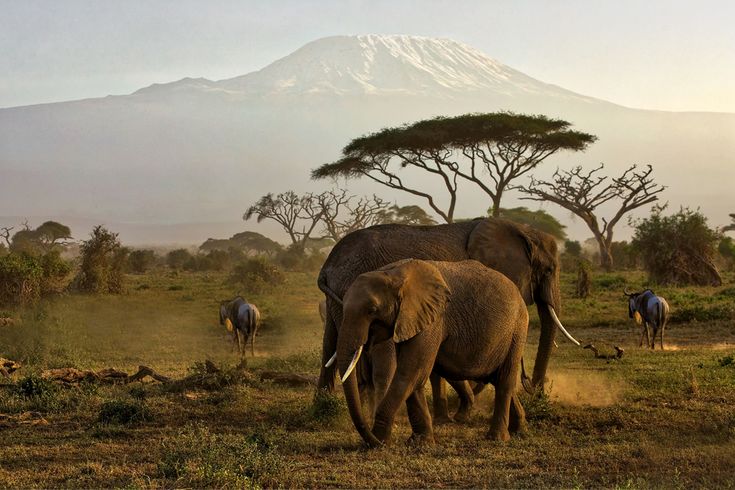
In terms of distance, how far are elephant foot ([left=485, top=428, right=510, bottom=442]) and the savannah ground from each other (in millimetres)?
121

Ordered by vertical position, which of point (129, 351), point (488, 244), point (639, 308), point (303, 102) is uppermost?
point (303, 102)

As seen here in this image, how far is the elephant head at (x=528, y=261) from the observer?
1186 cm

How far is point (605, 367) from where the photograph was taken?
1541cm

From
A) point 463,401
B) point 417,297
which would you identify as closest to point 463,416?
point 463,401

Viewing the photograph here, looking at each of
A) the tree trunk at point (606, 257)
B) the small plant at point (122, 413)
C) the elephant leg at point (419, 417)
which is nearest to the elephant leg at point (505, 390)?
the elephant leg at point (419, 417)

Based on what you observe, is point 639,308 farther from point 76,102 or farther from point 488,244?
point 76,102

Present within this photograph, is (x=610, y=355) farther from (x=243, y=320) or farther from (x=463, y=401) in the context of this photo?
(x=243, y=320)

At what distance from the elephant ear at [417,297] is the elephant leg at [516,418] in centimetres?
171

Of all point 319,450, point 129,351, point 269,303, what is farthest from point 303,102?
point 319,450

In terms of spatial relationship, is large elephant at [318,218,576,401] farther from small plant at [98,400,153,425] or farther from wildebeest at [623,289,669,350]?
wildebeest at [623,289,669,350]

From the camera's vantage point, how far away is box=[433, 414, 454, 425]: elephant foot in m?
10.8

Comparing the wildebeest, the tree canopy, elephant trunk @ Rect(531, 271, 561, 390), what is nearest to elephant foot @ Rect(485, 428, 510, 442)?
elephant trunk @ Rect(531, 271, 561, 390)

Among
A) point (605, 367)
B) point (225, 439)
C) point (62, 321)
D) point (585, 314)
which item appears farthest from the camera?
point (585, 314)

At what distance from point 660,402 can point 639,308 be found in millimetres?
8256
